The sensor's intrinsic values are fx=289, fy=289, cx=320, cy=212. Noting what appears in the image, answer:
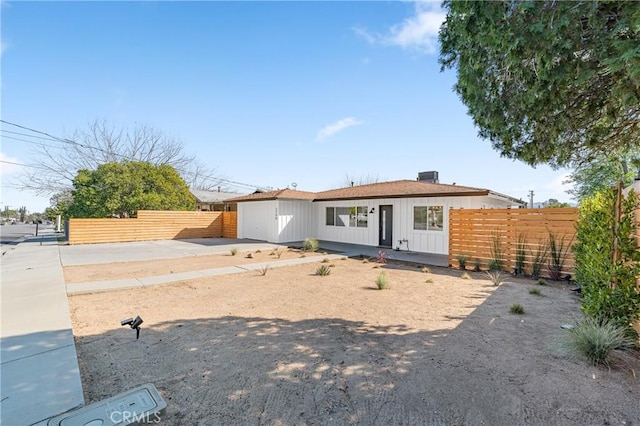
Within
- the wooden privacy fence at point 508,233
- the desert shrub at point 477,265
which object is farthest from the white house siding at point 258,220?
the desert shrub at point 477,265

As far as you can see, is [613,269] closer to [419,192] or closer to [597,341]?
[597,341]

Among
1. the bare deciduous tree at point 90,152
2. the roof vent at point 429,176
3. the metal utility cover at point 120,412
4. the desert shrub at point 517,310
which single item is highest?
the bare deciduous tree at point 90,152

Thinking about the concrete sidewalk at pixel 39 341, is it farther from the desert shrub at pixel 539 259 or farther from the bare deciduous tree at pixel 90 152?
the bare deciduous tree at pixel 90 152

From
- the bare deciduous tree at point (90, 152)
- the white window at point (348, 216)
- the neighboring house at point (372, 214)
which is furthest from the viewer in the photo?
the bare deciduous tree at point (90, 152)

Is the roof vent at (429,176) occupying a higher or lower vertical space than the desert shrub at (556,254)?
higher

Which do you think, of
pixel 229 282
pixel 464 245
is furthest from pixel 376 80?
pixel 229 282

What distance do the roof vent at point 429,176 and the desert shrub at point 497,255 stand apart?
9244 millimetres

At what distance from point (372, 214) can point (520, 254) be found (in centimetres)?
747

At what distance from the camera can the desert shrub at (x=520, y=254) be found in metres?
8.64

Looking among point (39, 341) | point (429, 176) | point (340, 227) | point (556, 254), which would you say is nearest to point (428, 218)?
point (556, 254)

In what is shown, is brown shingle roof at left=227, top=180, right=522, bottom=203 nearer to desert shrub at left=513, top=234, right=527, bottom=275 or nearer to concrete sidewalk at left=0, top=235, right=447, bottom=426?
desert shrub at left=513, top=234, right=527, bottom=275

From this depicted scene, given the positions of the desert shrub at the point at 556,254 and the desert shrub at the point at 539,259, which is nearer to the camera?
the desert shrub at the point at 556,254

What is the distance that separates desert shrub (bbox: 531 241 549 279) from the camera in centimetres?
827

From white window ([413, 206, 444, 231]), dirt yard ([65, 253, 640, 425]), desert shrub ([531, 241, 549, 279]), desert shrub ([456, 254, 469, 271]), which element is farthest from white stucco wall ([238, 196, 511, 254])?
dirt yard ([65, 253, 640, 425])
